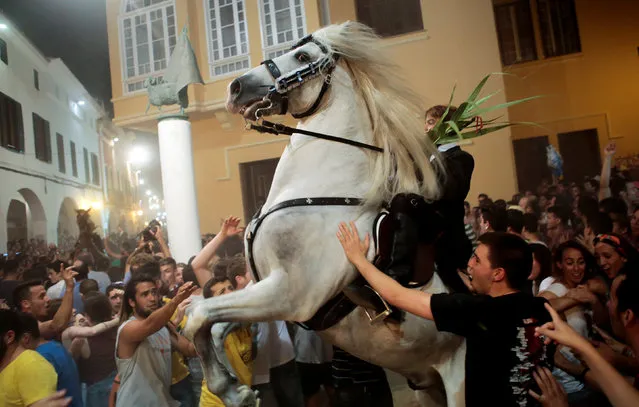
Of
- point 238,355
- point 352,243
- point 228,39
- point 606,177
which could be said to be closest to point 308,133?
point 352,243

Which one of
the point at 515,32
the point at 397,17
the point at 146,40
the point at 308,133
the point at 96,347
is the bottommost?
the point at 96,347

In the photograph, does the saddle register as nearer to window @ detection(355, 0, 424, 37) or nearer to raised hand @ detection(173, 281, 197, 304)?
raised hand @ detection(173, 281, 197, 304)

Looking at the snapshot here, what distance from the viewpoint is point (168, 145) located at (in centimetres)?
342

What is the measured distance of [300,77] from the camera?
1657 millimetres

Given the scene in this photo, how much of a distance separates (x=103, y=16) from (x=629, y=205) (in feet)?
15.8

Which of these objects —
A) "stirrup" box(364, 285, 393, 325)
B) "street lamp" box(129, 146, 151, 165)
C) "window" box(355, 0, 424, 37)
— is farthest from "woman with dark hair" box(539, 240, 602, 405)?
"street lamp" box(129, 146, 151, 165)

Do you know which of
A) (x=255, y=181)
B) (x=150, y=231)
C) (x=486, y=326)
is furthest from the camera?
(x=255, y=181)

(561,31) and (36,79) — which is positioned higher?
(561,31)

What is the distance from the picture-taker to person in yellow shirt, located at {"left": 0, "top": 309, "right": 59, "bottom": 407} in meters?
2.13

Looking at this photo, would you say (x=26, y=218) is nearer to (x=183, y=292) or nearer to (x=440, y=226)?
(x=183, y=292)

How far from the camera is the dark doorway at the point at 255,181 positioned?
4.00m

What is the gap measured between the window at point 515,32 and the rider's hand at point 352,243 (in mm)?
5250

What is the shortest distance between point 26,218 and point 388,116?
8.49ft

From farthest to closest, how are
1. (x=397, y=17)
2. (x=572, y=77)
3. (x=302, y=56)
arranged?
(x=572, y=77), (x=397, y=17), (x=302, y=56)
